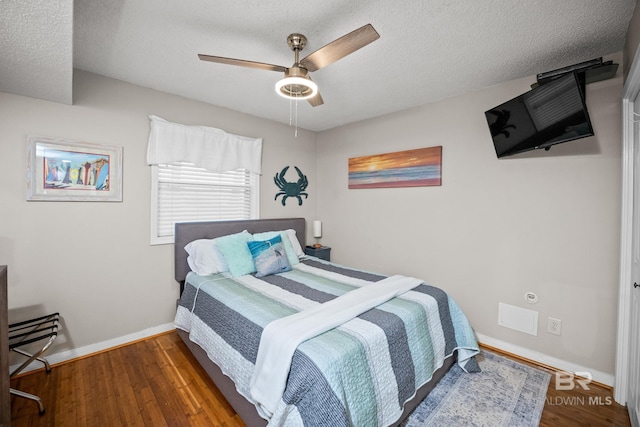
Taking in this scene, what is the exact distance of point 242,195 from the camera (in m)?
3.50

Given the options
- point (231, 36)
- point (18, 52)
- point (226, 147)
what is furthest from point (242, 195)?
point (18, 52)

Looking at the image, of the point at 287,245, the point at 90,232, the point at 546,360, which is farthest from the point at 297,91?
the point at 546,360

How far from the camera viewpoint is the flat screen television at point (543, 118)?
183 centimetres

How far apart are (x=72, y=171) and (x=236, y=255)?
1.56 meters

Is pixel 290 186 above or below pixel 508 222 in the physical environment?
above

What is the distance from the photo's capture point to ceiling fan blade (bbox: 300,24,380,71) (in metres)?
1.40

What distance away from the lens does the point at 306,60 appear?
5.60ft

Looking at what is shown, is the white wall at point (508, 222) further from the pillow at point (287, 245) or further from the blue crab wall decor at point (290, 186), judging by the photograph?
the pillow at point (287, 245)

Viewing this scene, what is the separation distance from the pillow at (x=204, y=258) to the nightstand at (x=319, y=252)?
4.62 ft

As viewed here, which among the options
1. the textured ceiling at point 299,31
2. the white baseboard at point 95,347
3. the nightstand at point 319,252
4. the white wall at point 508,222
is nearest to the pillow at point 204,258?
the white baseboard at point 95,347

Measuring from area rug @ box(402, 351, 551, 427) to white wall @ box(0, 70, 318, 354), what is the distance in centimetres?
263

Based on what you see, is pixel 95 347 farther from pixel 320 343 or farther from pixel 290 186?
pixel 290 186

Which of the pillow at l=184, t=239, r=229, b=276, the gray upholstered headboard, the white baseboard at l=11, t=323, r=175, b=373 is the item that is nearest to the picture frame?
the gray upholstered headboard

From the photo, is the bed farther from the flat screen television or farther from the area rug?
the flat screen television
